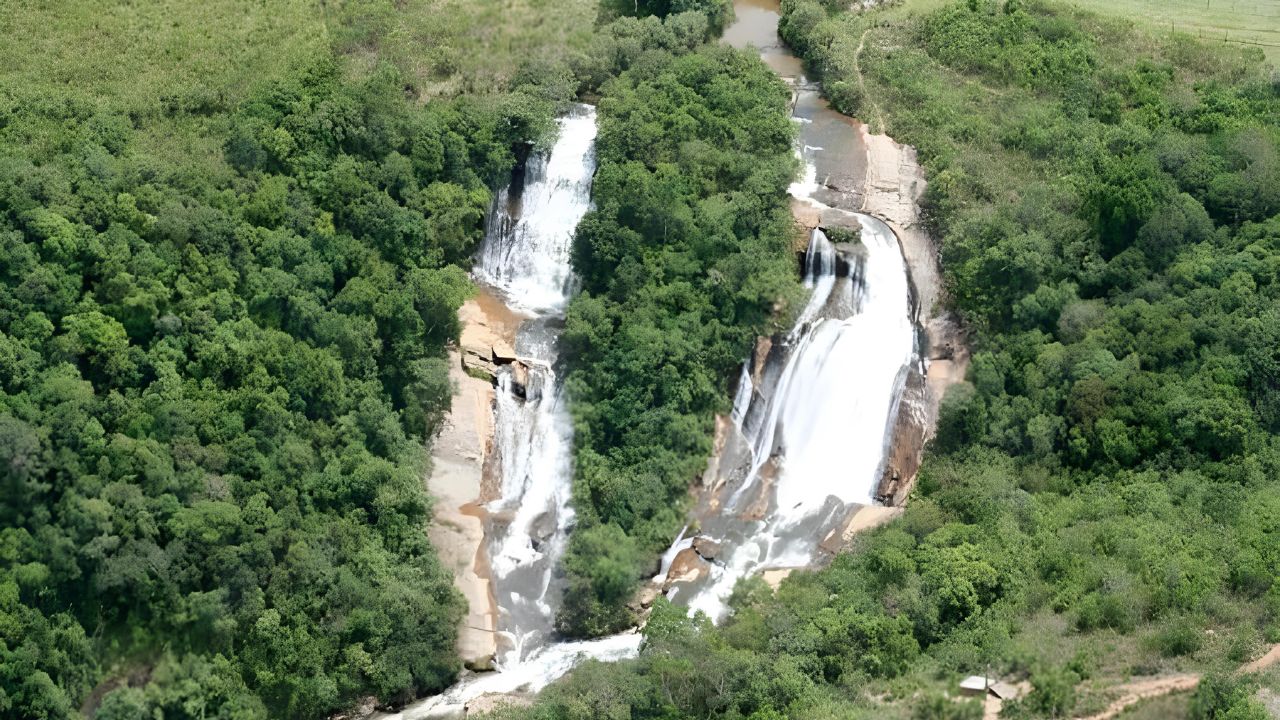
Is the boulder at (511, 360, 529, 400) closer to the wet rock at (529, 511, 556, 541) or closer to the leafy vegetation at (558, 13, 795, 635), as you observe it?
the leafy vegetation at (558, 13, 795, 635)

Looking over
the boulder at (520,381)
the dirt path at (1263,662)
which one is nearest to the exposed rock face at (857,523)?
the boulder at (520,381)

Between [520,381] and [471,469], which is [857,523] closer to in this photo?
[520,381]

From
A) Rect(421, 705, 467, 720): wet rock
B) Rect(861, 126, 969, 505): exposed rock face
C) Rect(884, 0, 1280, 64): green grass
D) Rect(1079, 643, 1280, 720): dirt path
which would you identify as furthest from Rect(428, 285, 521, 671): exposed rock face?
Rect(884, 0, 1280, 64): green grass

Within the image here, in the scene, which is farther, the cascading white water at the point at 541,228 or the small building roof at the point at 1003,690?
the cascading white water at the point at 541,228

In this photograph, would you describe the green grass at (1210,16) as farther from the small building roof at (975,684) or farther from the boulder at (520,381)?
the small building roof at (975,684)

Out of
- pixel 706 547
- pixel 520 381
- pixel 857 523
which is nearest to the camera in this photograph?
pixel 706 547

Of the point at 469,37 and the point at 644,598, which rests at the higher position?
the point at 469,37

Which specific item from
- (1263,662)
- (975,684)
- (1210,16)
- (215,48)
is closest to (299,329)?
(215,48)
